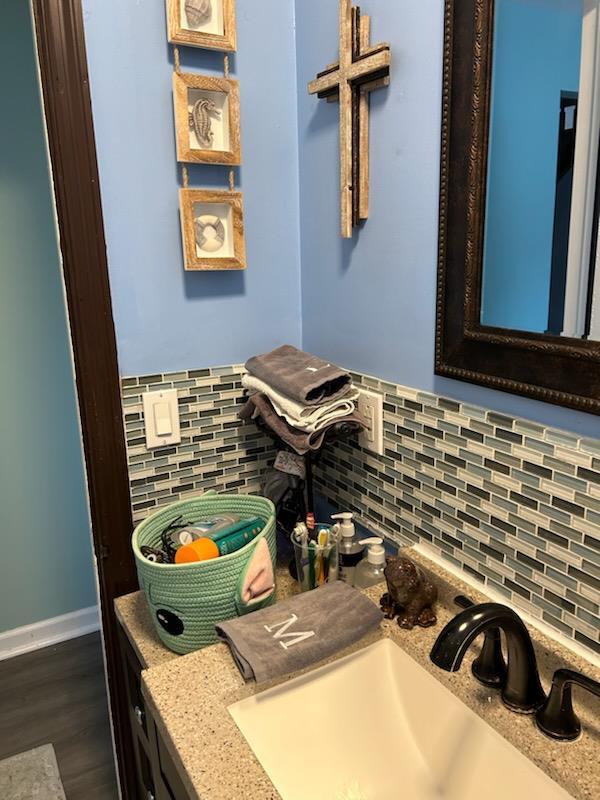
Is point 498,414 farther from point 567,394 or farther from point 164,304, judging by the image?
point 164,304

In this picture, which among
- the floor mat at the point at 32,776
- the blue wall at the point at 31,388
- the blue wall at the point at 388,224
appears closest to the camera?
the blue wall at the point at 388,224

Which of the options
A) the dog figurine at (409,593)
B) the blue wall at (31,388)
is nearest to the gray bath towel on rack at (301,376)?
the dog figurine at (409,593)

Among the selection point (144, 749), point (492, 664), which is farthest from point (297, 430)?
point (144, 749)

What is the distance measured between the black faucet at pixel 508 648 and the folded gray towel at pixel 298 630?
0.24m

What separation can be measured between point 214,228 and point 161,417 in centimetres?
42

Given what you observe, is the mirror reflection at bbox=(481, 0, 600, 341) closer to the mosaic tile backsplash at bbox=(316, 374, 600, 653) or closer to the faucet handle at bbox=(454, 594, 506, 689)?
the mosaic tile backsplash at bbox=(316, 374, 600, 653)

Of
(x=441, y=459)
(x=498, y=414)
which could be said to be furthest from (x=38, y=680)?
(x=498, y=414)

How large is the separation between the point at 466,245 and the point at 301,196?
54 centimetres

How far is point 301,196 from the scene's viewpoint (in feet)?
4.41

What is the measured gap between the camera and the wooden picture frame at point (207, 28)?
3.67 feet

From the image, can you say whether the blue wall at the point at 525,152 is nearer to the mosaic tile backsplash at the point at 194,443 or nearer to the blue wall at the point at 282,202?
the blue wall at the point at 282,202

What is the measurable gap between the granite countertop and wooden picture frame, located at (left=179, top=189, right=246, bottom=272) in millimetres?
742

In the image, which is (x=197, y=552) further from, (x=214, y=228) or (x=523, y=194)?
(x=523, y=194)

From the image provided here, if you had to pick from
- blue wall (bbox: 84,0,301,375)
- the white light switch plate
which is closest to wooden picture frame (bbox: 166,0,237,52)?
blue wall (bbox: 84,0,301,375)
